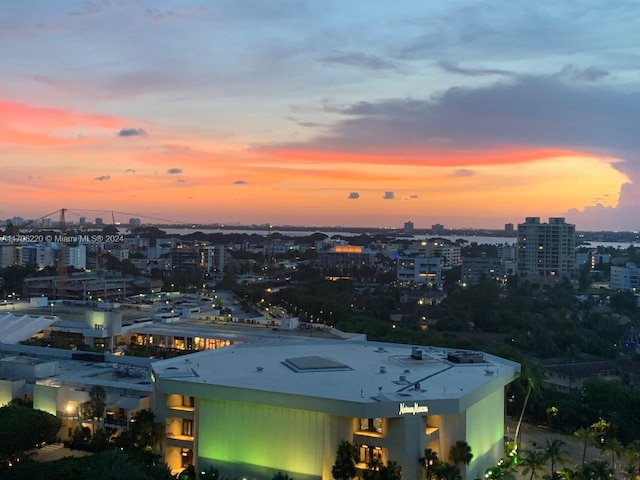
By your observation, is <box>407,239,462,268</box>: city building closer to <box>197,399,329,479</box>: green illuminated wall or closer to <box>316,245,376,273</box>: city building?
<box>316,245,376,273</box>: city building

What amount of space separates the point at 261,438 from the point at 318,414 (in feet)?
3.63

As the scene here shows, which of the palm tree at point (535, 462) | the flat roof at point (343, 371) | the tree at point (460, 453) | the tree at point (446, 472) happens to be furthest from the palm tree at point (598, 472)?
the flat roof at point (343, 371)

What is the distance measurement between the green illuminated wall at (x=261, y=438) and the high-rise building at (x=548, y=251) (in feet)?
155

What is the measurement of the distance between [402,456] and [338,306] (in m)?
19.3

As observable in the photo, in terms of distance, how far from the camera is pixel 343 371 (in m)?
12.8

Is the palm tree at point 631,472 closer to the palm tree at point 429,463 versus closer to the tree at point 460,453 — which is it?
the tree at point 460,453

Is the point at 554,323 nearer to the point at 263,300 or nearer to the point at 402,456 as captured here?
the point at 263,300

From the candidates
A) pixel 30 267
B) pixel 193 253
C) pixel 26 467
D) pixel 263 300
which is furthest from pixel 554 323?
pixel 193 253

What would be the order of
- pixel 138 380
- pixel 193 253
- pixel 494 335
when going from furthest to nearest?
1. pixel 193 253
2. pixel 494 335
3. pixel 138 380

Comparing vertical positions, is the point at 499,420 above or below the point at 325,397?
below

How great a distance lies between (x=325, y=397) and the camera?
1056 cm

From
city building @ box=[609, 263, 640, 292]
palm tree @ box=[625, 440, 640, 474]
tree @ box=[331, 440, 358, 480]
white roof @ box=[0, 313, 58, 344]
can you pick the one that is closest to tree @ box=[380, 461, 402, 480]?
tree @ box=[331, 440, 358, 480]

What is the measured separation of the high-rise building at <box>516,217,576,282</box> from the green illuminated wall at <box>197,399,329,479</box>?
4737 centimetres

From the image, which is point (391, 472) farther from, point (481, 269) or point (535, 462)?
point (481, 269)
